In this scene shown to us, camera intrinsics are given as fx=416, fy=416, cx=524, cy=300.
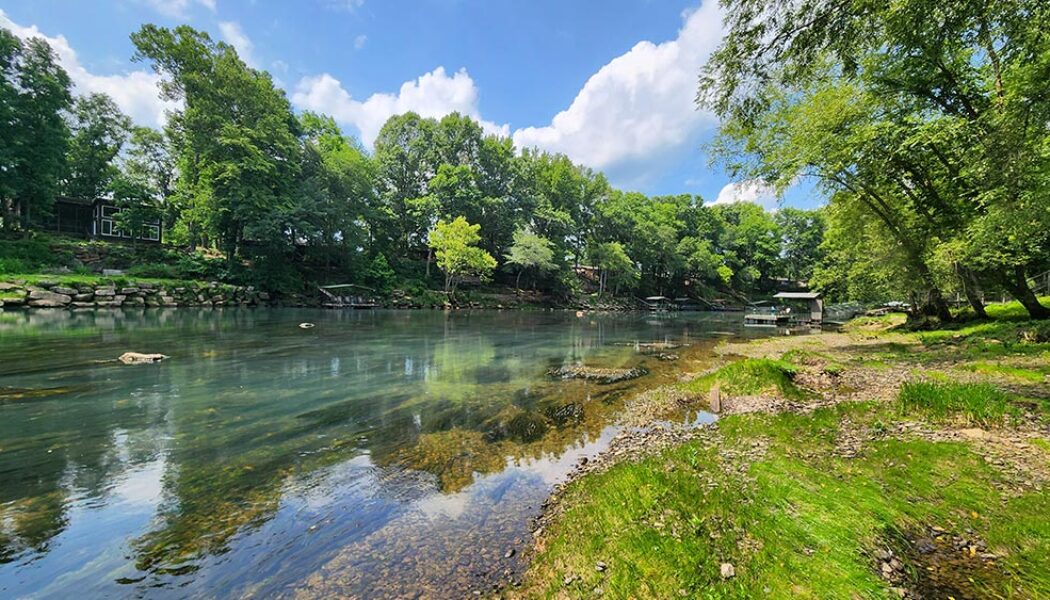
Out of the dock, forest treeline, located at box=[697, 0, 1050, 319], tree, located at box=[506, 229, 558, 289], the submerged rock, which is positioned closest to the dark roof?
the dock

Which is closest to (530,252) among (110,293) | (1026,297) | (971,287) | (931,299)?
(931,299)

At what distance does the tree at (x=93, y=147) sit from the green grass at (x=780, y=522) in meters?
58.4

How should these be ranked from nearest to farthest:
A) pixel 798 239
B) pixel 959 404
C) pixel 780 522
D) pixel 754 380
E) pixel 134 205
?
1. pixel 780 522
2. pixel 959 404
3. pixel 754 380
4. pixel 134 205
5. pixel 798 239

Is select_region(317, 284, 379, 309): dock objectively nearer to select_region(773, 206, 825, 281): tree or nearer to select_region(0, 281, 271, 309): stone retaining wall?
select_region(0, 281, 271, 309): stone retaining wall

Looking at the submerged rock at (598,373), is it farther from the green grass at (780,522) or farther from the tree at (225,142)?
the tree at (225,142)

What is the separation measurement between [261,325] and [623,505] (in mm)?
24102

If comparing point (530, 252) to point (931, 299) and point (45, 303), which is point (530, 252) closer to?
point (931, 299)

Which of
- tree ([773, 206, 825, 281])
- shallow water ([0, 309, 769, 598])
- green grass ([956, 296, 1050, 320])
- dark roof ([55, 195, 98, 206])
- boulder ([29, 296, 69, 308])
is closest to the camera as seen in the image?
shallow water ([0, 309, 769, 598])

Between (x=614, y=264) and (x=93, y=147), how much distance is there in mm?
60156

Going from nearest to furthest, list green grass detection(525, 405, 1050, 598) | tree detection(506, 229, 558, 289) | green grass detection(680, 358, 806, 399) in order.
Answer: green grass detection(525, 405, 1050, 598) < green grass detection(680, 358, 806, 399) < tree detection(506, 229, 558, 289)

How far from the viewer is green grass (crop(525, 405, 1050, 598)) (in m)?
2.97

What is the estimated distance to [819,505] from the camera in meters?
3.85

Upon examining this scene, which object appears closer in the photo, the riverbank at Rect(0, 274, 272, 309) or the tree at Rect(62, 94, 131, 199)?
the riverbank at Rect(0, 274, 272, 309)

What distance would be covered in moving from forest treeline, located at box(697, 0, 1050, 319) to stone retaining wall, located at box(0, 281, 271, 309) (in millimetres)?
36650
